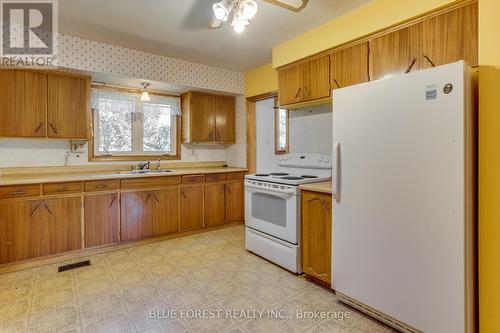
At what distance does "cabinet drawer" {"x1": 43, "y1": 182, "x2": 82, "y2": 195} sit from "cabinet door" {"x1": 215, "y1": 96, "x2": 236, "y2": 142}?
Result: 211cm

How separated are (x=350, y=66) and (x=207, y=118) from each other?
2469 mm

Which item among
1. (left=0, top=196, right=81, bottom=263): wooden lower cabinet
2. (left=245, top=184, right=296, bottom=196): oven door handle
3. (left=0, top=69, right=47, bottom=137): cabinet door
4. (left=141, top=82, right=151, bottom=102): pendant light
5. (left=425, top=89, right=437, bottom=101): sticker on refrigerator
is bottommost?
(left=0, top=196, right=81, bottom=263): wooden lower cabinet

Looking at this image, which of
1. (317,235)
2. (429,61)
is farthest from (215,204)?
(429,61)

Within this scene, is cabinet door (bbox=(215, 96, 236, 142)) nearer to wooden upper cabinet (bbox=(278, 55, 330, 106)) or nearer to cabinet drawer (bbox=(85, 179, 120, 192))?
wooden upper cabinet (bbox=(278, 55, 330, 106))

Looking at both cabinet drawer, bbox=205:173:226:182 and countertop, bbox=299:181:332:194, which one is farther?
cabinet drawer, bbox=205:173:226:182

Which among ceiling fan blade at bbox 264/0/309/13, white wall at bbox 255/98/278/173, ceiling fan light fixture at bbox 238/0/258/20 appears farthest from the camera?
white wall at bbox 255/98/278/173

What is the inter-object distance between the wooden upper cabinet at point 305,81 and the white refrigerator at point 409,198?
2.45 ft

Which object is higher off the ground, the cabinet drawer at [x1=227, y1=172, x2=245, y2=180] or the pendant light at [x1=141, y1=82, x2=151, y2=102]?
the pendant light at [x1=141, y1=82, x2=151, y2=102]

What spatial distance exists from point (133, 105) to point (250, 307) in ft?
10.8

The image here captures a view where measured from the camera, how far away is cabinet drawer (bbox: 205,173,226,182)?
3967 millimetres

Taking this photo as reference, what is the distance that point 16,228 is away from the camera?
103 inches

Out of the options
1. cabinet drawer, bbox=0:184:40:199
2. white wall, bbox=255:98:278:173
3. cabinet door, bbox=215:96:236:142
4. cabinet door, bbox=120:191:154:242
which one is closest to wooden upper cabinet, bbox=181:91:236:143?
cabinet door, bbox=215:96:236:142

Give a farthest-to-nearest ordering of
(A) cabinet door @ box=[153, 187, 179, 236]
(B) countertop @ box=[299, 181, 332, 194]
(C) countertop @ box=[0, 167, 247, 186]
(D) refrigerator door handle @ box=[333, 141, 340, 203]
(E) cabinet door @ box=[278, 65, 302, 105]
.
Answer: (A) cabinet door @ box=[153, 187, 179, 236] → (E) cabinet door @ box=[278, 65, 302, 105] → (C) countertop @ box=[0, 167, 247, 186] → (B) countertop @ box=[299, 181, 332, 194] → (D) refrigerator door handle @ box=[333, 141, 340, 203]

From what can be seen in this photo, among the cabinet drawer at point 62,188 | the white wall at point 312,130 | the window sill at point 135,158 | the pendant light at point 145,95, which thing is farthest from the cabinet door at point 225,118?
the cabinet drawer at point 62,188
